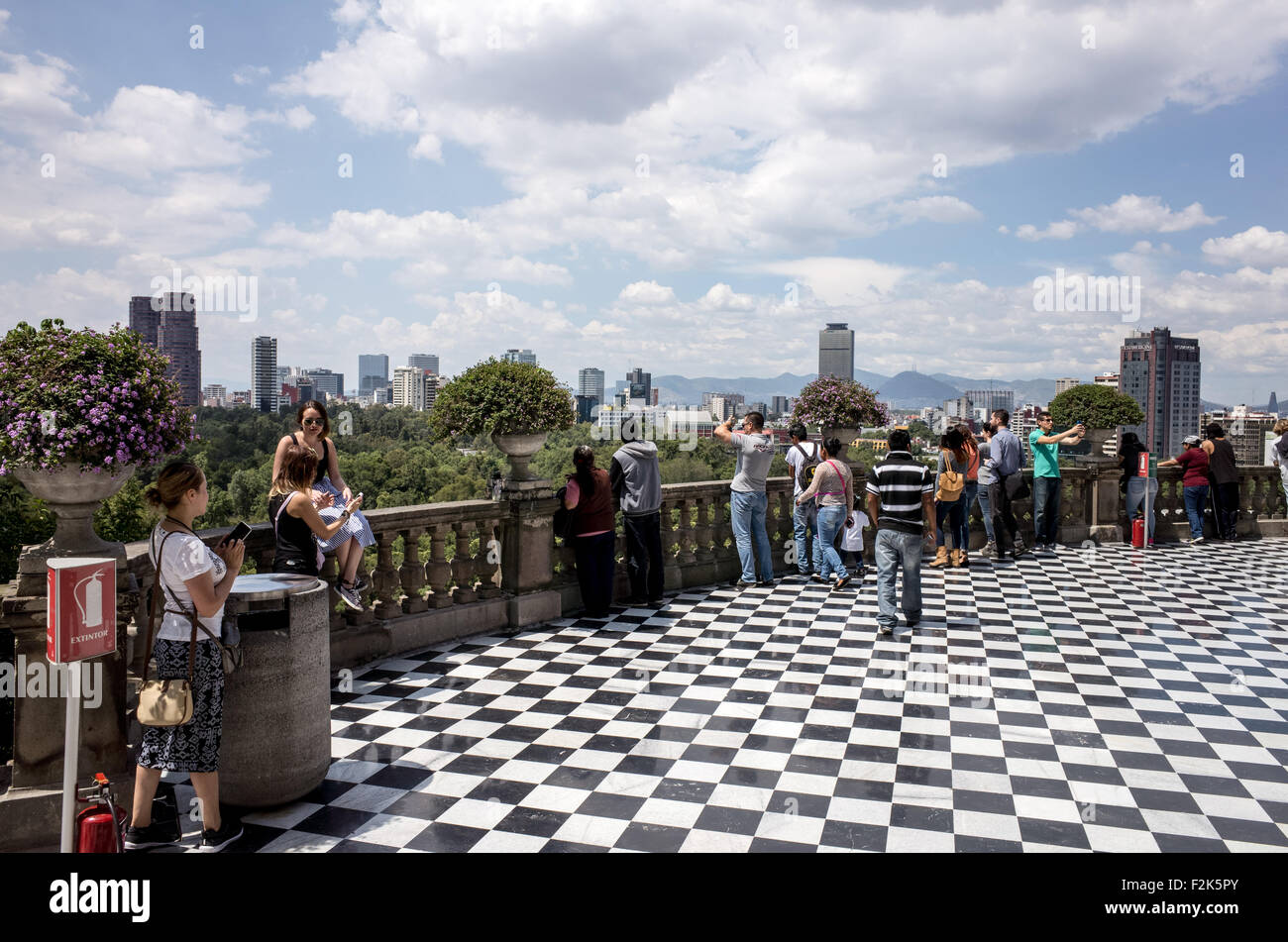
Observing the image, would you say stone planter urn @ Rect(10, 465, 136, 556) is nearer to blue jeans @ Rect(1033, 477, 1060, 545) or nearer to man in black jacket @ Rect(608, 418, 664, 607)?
man in black jacket @ Rect(608, 418, 664, 607)

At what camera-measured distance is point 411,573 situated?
6.93 metres

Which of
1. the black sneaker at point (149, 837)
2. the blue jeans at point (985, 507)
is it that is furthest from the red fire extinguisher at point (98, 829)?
the blue jeans at point (985, 507)

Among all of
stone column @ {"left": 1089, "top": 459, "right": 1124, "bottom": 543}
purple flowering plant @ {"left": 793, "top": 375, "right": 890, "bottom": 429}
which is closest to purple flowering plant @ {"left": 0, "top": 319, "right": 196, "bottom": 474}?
purple flowering plant @ {"left": 793, "top": 375, "right": 890, "bottom": 429}

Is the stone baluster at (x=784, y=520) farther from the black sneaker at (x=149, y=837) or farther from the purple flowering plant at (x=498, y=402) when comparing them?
the black sneaker at (x=149, y=837)

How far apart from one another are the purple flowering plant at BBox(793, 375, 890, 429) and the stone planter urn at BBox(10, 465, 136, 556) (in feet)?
25.3

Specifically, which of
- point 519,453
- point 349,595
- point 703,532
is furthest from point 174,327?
point 349,595

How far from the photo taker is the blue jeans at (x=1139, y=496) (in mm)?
12930

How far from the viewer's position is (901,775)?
454 centimetres

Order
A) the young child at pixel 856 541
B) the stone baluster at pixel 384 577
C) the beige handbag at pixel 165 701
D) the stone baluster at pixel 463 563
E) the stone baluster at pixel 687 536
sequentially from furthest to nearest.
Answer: the young child at pixel 856 541, the stone baluster at pixel 687 536, the stone baluster at pixel 463 563, the stone baluster at pixel 384 577, the beige handbag at pixel 165 701

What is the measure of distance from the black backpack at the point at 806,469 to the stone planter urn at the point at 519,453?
3480mm

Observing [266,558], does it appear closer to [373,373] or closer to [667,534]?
[667,534]
